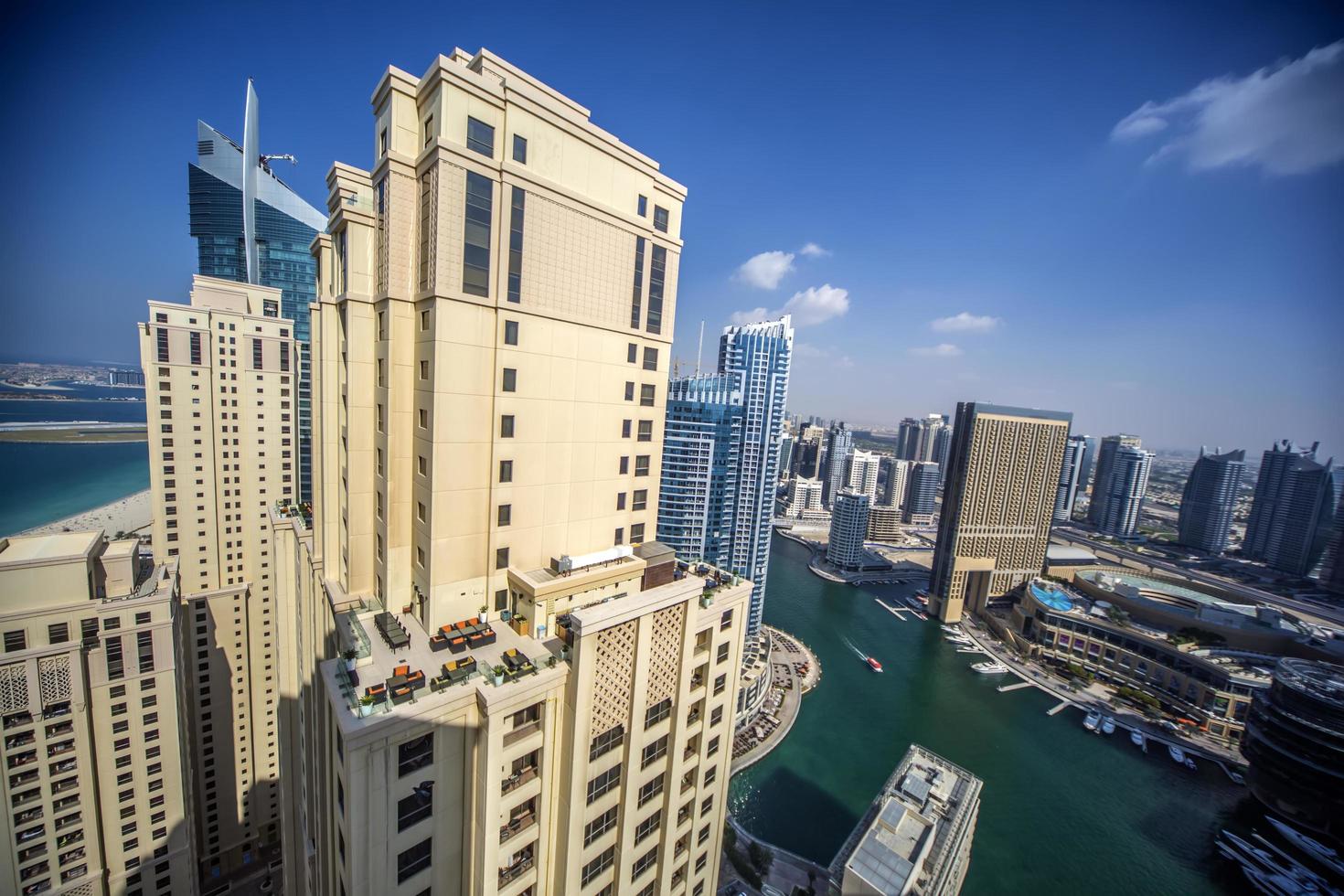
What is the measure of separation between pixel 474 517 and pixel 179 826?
4118cm

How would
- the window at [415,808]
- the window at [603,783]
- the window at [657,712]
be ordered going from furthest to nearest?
Result: the window at [657,712] < the window at [603,783] < the window at [415,808]

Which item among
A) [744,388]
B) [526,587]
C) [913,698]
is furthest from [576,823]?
[913,698]

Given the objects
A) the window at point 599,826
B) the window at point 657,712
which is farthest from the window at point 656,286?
the window at point 599,826

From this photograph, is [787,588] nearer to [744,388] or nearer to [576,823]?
[744,388]

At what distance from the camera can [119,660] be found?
2817cm

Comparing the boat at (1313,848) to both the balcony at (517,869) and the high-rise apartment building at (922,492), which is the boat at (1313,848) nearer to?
the balcony at (517,869)

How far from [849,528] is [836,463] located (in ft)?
206

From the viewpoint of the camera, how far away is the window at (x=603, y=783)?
14.7 m

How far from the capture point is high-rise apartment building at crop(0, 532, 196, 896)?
2516 cm

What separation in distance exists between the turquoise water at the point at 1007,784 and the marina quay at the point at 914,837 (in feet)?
41.2

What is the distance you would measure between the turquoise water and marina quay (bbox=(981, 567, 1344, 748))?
35.5ft

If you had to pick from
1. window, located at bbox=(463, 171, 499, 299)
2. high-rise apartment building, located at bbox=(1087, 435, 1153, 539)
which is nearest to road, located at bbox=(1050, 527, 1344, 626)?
high-rise apartment building, located at bbox=(1087, 435, 1153, 539)

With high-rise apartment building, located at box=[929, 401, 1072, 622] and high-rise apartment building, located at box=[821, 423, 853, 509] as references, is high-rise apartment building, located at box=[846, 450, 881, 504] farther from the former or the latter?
high-rise apartment building, located at box=[929, 401, 1072, 622]

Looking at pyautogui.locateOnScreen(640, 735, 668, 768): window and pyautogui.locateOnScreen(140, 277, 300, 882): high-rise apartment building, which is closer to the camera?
pyautogui.locateOnScreen(640, 735, 668, 768): window
